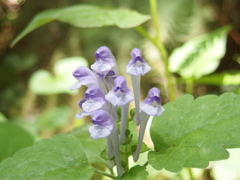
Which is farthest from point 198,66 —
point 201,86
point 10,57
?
point 10,57

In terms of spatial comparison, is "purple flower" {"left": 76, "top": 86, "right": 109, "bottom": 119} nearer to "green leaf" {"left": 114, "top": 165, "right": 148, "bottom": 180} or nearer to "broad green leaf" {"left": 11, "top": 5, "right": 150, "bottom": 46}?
"green leaf" {"left": 114, "top": 165, "right": 148, "bottom": 180}

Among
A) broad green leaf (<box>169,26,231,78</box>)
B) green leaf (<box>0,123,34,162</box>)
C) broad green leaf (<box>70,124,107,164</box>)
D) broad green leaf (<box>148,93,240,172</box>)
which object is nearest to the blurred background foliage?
broad green leaf (<box>169,26,231,78</box>)

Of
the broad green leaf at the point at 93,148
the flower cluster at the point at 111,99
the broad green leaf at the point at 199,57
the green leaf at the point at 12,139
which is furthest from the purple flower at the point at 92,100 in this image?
the broad green leaf at the point at 199,57

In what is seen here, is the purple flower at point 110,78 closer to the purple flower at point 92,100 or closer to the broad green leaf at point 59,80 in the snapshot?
the purple flower at point 92,100

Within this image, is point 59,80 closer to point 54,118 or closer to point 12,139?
point 54,118

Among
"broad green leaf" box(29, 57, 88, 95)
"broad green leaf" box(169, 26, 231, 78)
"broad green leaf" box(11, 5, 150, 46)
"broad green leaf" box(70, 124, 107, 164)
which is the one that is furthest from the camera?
"broad green leaf" box(29, 57, 88, 95)

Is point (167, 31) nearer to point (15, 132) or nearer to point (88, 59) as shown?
point (88, 59)

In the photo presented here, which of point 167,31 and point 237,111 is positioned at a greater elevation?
point 237,111
